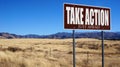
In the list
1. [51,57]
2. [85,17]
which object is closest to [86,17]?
[85,17]

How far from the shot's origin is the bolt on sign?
9.65 metres

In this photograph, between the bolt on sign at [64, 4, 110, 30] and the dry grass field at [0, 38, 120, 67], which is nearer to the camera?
the bolt on sign at [64, 4, 110, 30]

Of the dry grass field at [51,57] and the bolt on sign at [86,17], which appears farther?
the dry grass field at [51,57]

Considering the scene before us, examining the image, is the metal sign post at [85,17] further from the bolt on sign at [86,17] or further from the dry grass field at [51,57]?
the dry grass field at [51,57]

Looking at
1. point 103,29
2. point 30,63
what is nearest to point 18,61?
point 30,63

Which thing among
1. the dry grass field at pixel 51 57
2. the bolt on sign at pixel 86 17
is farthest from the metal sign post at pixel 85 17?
the dry grass field at pixel 51 57

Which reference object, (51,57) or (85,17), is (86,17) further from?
(51,57)

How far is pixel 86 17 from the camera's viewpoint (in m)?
10.3

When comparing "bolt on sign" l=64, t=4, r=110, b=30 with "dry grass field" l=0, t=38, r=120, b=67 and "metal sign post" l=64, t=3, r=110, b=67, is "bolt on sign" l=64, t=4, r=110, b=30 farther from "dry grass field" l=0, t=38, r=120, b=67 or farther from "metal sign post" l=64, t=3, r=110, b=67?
"dry grass field" l=0, t=38, r=120, b=67

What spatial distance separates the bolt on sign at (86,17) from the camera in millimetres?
9648

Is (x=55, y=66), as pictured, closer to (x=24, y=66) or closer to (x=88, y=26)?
(x=24, y=66)

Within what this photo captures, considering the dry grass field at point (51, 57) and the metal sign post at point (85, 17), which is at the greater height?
the metal sign post at point (85, 17)

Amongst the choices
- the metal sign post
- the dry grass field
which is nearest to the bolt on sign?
the metal sign post

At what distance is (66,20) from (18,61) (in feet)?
29.1
